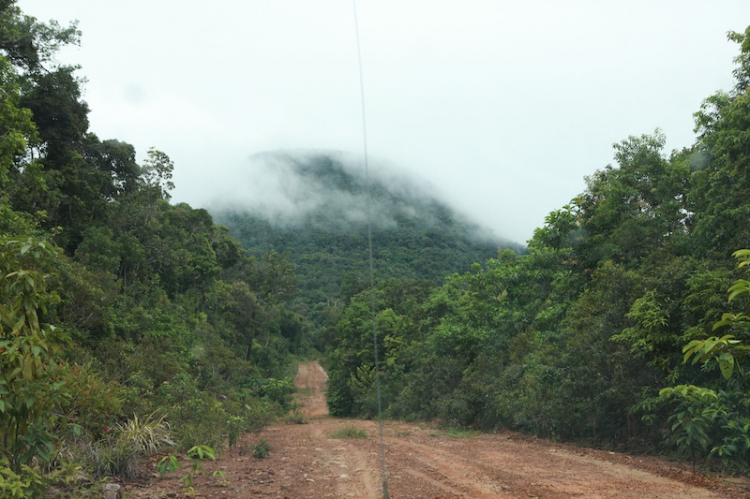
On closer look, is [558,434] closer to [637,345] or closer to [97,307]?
[637,345]

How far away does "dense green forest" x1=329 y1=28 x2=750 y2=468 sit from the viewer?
24.2ft

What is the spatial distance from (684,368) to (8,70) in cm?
1366

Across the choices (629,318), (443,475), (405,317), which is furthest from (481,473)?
(405,317)

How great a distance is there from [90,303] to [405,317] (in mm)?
19583

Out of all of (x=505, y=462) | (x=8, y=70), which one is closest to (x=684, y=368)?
(x=505, y=462)

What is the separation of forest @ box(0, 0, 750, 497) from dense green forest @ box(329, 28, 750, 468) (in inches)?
1.7

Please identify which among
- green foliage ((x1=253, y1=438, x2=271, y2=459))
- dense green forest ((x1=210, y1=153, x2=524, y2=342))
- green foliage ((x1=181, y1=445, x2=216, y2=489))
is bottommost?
green foliage ((x1=253, y1=438, x2=271, y2=459))

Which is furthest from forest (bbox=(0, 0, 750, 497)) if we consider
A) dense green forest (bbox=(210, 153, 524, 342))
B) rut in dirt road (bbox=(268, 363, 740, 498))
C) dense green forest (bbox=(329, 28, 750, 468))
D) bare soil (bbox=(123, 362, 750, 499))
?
dense green forest (bbox=(210, 153, 524, 342))

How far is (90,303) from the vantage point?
12.2 m

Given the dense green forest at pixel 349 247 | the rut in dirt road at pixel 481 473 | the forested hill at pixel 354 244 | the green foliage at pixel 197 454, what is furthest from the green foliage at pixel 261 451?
the dense green forest at pixel 349 247

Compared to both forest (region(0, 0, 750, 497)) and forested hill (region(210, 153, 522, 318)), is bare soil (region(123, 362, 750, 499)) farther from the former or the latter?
forested hill (region(210, 153, 522, 318))

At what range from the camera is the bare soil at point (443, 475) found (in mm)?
6012

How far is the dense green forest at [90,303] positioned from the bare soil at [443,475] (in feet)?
3.82

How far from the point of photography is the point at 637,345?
8.84 metres
